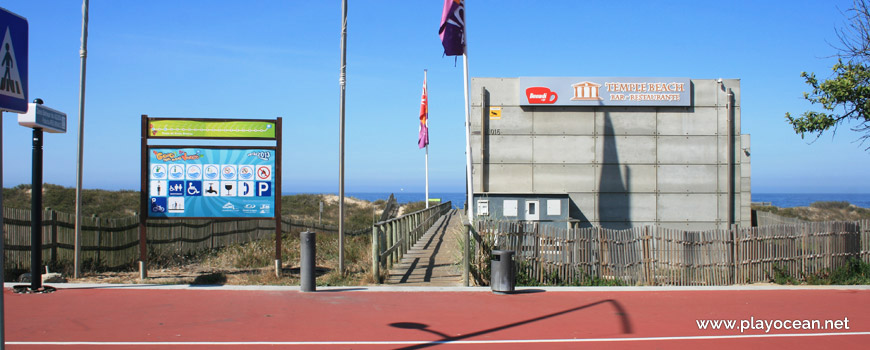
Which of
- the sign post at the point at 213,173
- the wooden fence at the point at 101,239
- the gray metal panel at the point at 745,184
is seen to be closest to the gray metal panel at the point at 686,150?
the gray metal panel at the point at 745,184

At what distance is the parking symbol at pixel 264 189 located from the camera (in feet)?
41.1

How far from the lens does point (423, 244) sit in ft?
62.6

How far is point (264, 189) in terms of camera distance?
41.1 feet

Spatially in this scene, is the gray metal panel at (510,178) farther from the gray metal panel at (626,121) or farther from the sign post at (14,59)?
the sign post at (14,59)

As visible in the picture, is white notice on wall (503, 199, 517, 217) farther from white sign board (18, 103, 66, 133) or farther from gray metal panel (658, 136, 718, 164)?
white sign board (18, 103, 66, 133)

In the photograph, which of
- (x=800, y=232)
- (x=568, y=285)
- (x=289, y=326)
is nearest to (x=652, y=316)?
(x=568, y=285)

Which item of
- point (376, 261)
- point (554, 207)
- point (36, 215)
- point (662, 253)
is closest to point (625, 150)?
point (554, 207)

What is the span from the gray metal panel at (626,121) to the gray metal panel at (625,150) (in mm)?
176

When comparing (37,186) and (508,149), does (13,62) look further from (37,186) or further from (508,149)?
(508,149)

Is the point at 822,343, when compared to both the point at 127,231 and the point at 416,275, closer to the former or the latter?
the point at 416,275

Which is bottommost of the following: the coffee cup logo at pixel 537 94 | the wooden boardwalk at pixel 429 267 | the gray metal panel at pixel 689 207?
the wooden boardwalk at pixel 429 267

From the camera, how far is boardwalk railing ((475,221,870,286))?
11.8m

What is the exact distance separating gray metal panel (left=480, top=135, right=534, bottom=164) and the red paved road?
807 centimetres

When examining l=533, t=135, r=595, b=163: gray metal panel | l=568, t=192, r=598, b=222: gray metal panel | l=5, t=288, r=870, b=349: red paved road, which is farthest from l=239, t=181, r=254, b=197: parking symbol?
l=568, t=192, r=598, b=222: gray metal panel
